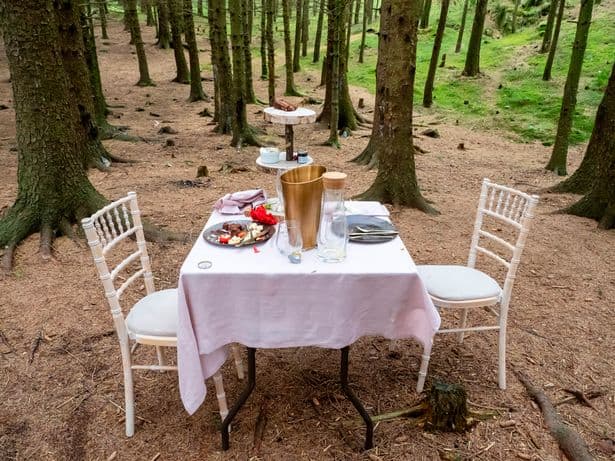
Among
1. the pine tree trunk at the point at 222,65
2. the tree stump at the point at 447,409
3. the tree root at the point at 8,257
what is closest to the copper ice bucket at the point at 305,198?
the tree stump at the point at 447,409

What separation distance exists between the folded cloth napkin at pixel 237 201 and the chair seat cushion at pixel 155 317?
1.96ft

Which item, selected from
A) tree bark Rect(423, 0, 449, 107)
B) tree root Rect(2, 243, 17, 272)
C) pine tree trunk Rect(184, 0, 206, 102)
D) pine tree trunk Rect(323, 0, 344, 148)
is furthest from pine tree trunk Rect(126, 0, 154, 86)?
tree root Rect(2, 243, 17, 272)

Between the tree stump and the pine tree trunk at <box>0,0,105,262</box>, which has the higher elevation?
the pine tree trunk at <box>0,0,105,262</box>

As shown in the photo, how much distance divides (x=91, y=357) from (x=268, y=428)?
1.35 metres

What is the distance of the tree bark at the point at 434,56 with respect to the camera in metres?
11.4

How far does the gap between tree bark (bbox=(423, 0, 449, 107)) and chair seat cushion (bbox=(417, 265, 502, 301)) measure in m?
10.4

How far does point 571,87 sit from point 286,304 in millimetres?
6621

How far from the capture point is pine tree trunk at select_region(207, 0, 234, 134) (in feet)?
27.6

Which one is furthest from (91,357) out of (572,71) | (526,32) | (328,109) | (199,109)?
(526,32)

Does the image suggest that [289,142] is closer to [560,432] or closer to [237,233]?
[237,233]

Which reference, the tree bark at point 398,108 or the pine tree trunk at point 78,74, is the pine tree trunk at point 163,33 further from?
the tree bark at point 398,108

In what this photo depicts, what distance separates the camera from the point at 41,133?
12.9 ft

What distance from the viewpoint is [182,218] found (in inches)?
192

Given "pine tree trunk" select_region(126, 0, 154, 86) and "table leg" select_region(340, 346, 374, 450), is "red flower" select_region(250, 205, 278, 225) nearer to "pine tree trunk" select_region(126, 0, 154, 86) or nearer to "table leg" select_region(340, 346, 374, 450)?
"table leg" select_region(340, 346, 374, 450)
